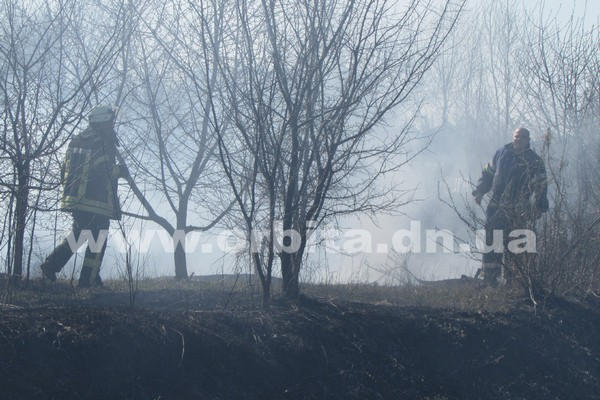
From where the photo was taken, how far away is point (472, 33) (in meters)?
21.9

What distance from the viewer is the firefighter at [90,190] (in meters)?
6.73

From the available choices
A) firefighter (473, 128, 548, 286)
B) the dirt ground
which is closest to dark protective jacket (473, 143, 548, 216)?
firefighter (473, 128, 548, 286)

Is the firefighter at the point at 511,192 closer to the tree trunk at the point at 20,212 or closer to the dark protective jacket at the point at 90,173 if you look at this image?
the dark protective jacket at the point at 90,173

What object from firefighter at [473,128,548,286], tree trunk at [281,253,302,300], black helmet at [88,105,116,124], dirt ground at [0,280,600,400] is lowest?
dirt ground at [0,280,600,400]

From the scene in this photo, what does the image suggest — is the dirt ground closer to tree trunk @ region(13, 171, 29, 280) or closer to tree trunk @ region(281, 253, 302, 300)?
tree trunk @ region(281, 253, 302, 300)

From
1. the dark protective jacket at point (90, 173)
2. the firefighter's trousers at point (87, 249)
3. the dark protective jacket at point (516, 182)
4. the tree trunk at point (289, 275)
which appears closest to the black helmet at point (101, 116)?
the dark protective jacket at point (90, 173)

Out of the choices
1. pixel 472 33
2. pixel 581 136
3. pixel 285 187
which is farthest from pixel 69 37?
pixel 472 33

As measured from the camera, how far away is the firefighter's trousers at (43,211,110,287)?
739cm

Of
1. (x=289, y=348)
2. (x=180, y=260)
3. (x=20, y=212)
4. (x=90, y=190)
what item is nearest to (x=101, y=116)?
(x=90, y=190)

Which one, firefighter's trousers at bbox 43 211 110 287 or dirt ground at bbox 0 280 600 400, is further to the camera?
firefighter's trousers at bbox 43 211 110 287

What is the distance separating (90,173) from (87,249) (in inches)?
36.1

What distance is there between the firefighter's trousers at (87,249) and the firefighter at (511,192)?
3.96 meters

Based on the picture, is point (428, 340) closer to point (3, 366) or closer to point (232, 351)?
A: point (232, 351)

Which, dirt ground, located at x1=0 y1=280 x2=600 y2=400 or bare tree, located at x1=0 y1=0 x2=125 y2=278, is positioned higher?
bare tree, located at x1=0 y1=0 x2=125 y2=278
